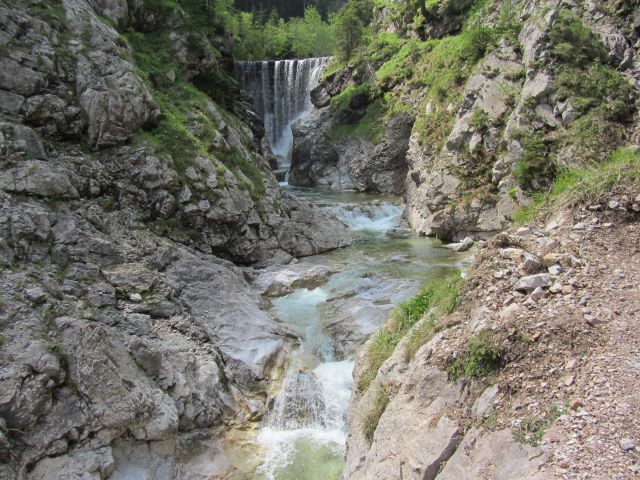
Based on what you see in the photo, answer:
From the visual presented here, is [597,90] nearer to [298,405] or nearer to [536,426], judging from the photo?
[298,405]

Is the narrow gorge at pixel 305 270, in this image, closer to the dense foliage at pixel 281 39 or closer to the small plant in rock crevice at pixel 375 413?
the small plant in rock crevice at pixel 375 413

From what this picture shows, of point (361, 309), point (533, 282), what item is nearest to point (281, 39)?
point (361, 309)

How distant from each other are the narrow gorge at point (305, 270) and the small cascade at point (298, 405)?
0.15 feet

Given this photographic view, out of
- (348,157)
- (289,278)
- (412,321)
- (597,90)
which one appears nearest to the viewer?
(412,321)

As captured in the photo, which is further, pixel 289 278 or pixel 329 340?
pixel 289 278

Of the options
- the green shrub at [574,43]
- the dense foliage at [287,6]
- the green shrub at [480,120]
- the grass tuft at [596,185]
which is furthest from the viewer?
the dense foliage at [287,6]

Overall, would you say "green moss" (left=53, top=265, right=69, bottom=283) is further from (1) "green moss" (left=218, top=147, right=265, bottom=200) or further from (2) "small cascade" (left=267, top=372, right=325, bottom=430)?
(1) "green moss" (left=218, top=147, right=265, bottom=200)

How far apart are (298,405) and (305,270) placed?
256 inches

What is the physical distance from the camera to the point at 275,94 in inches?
1639

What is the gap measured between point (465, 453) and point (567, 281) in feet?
7.58

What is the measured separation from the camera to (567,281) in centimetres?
501

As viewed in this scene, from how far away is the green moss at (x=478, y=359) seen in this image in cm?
461

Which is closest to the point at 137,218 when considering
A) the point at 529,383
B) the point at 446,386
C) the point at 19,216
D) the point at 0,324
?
the point at 19,216

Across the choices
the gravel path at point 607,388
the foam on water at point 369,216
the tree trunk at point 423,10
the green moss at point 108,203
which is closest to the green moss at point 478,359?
the gravel path at point 607,388
